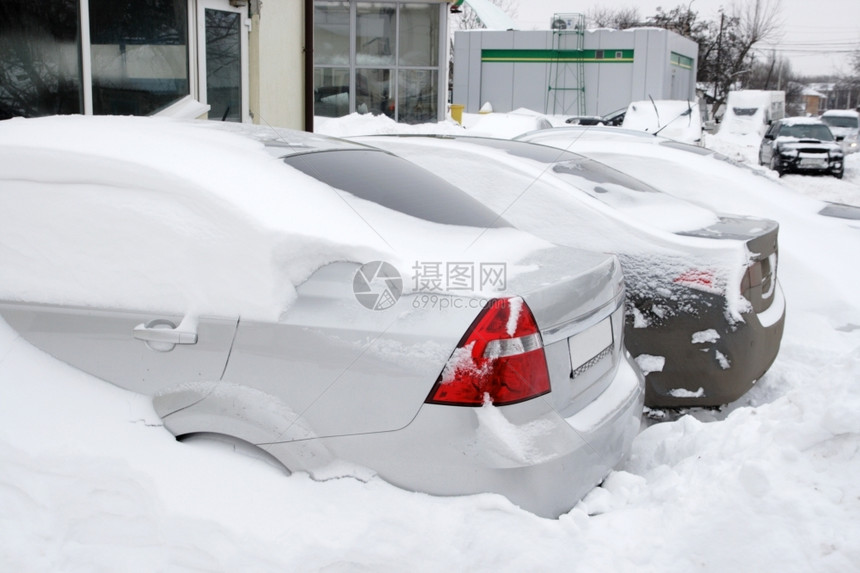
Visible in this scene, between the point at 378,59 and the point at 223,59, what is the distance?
42.6ft

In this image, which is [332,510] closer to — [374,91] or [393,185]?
[393,185]

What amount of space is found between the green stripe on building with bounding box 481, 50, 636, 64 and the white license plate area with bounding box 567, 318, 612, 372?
33448 mm

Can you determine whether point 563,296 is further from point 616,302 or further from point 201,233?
point 201,233

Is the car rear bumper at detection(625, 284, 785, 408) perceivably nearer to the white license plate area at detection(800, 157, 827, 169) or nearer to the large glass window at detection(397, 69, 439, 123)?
the large glass window at detection(397, 69, 439, 123)

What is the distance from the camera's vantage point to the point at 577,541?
8.52 feet

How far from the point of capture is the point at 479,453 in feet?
8.28

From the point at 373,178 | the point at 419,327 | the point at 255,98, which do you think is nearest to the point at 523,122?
the point at 255,98

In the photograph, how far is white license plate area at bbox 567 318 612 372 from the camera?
111 inches

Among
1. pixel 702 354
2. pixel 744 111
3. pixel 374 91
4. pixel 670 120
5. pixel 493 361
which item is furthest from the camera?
pixel 744 111

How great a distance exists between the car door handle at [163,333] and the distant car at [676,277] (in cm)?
232

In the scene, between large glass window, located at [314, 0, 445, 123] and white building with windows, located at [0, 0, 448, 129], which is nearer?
white building with windows, located at [0, 0, 448, 129]

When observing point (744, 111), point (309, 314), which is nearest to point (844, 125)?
point (744, 111)

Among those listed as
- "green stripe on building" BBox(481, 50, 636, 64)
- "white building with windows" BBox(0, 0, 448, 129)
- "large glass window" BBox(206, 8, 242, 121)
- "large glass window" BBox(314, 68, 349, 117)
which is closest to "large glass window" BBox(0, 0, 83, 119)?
"white building with windows" BBox(0, 0, 448, 129)

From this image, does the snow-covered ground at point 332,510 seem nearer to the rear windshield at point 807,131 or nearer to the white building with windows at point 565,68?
the rear windshield at point 807,131
